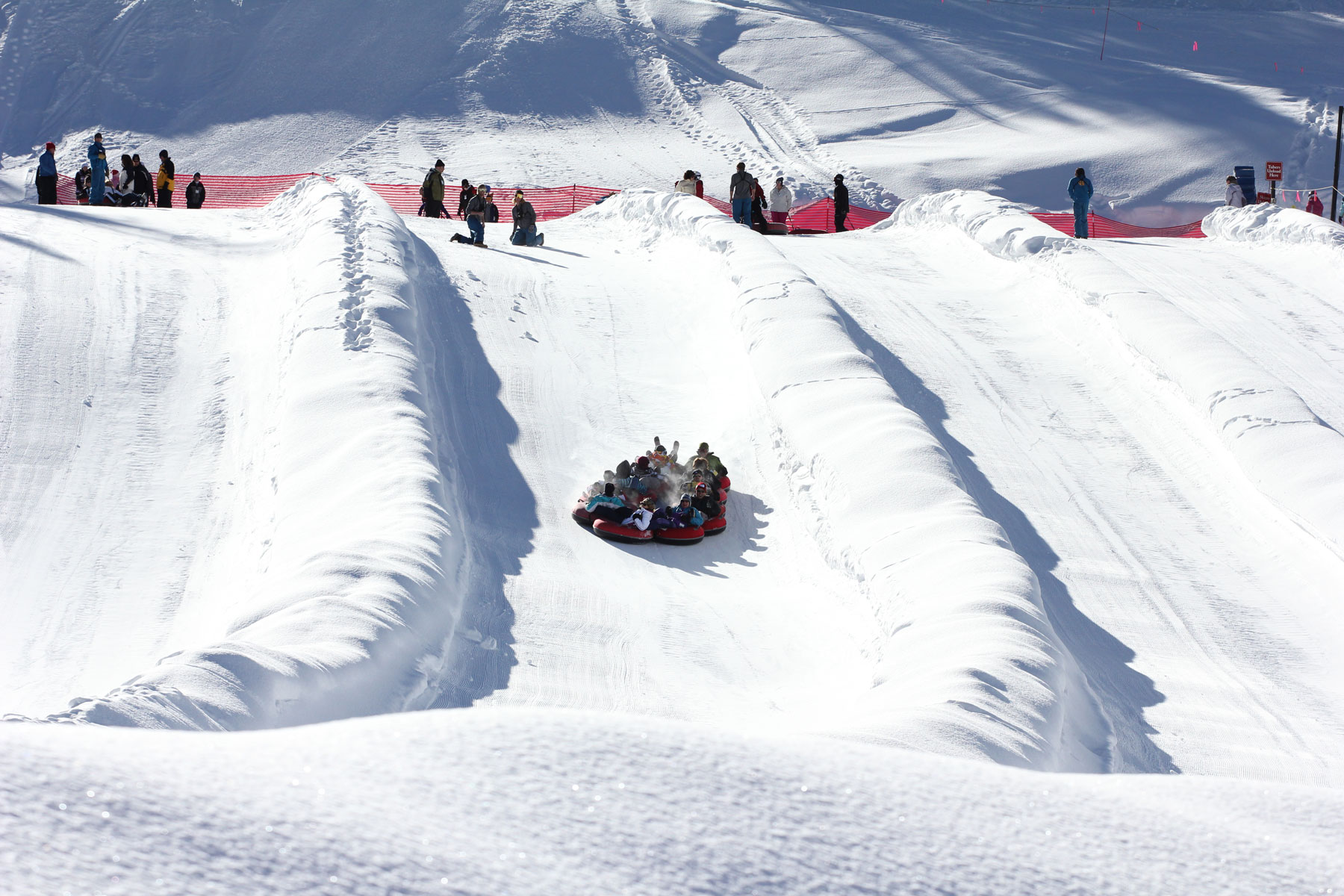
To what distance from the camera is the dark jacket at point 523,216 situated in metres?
16.3

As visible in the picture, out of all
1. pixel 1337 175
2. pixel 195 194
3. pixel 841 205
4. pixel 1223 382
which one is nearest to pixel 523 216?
pixel 195 194

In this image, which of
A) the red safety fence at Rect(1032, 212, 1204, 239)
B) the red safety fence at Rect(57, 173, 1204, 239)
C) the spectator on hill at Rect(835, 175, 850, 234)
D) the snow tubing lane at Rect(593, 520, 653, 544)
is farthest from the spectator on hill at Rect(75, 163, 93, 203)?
the red safety fence at Rect(1032, 212, 1204, 239)

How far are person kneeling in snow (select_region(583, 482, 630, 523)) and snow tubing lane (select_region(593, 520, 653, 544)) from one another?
0.05 metres

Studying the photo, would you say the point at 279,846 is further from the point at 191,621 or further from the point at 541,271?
the point at 541,271

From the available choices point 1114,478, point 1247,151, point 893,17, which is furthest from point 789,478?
point 893,17

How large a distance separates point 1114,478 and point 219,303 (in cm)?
951

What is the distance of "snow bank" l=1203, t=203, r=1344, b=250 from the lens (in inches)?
651

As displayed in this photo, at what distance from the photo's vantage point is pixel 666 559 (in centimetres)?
877

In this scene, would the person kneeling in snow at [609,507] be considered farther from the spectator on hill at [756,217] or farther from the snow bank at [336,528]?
the spectator on hill at [756,217]

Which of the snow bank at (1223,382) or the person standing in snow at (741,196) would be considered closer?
the snow bank at (1223,382)

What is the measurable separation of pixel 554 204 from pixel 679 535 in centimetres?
1549

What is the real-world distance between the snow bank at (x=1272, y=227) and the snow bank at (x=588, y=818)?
1587 cm

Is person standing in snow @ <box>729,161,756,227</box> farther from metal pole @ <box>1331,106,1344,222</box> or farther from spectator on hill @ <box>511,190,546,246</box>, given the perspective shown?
metal pole @ <box>1331,106,1344,222</box>

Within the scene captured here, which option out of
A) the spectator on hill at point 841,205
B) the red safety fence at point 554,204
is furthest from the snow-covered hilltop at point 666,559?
the red safety fence at point 554,204
